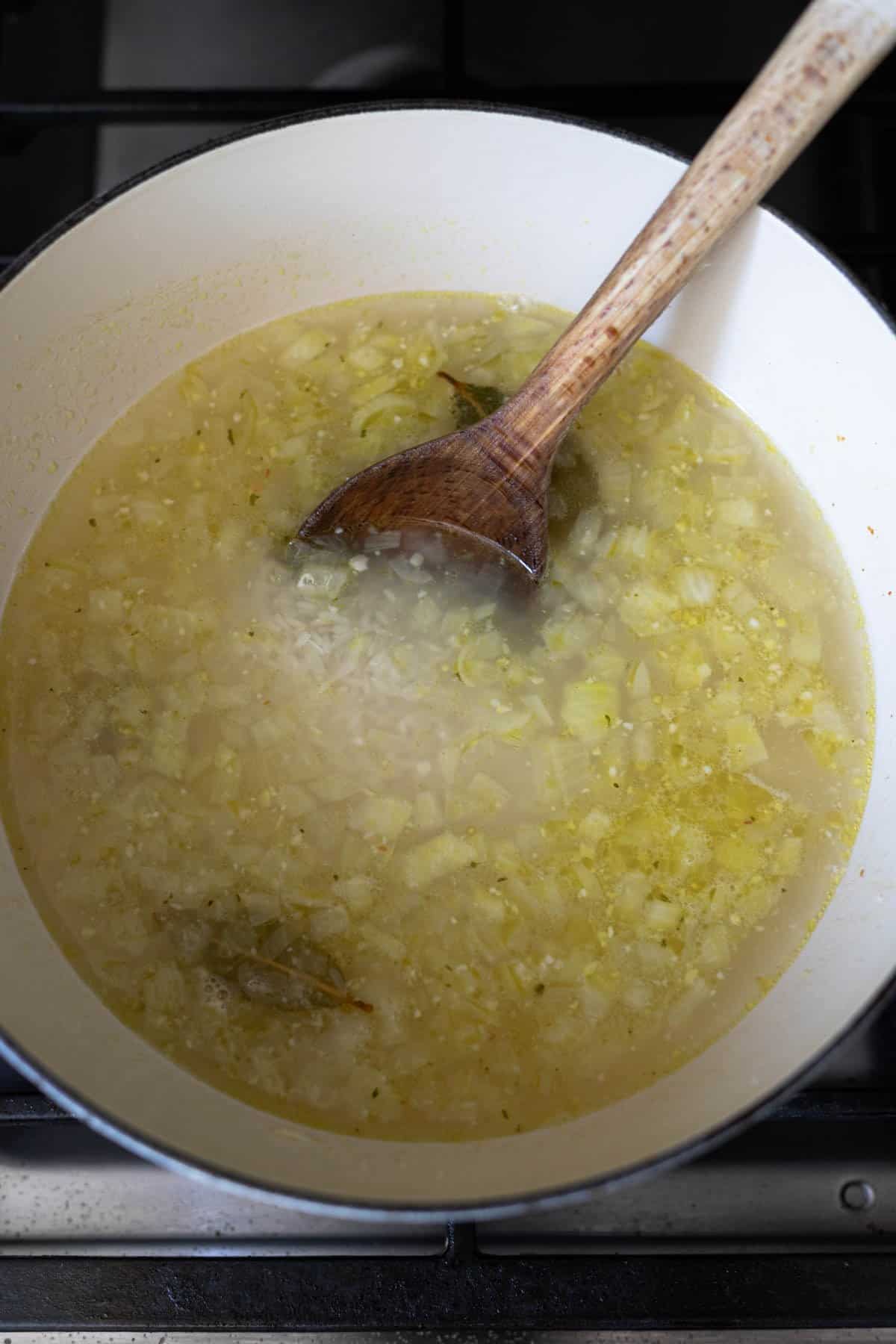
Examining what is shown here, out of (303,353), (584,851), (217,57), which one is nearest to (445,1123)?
(584,851)

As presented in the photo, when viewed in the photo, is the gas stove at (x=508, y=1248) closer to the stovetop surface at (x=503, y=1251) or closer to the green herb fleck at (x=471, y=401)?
the stovetop surface at (x=503, y=1251)

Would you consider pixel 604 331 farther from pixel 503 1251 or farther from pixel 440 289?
pixel 503 1251

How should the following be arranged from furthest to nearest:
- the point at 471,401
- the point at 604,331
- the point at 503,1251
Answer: the point at 471,401
the point at 604,331
the point at 503,1251

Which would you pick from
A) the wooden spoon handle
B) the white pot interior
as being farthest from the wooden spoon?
the white pot interior

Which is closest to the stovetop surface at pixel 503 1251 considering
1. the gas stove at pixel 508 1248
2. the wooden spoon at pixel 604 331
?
the gas stove at pixel 508 1248

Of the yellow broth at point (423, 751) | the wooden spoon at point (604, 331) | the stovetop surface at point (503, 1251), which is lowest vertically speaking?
the stovetop surface at point (503, 1251)

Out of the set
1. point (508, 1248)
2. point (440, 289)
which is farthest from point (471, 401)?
point (508, 1248)

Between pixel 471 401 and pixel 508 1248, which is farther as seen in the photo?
pixel 471 401
